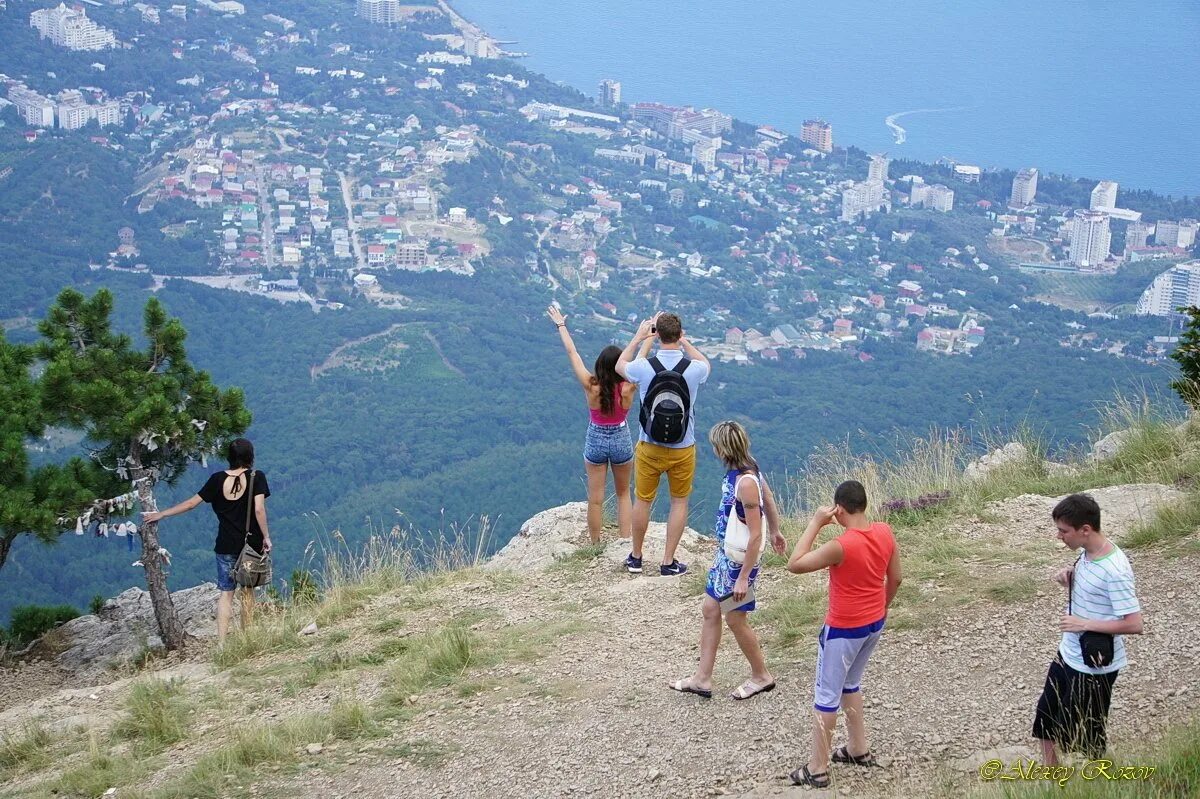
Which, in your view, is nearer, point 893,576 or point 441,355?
point 893,576

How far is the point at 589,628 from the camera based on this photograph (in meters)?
6.19

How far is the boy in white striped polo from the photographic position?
373 cm

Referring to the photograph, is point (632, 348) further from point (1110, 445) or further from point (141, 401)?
point (1110, 445)

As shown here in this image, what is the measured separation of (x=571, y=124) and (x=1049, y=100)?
38506 millimetres

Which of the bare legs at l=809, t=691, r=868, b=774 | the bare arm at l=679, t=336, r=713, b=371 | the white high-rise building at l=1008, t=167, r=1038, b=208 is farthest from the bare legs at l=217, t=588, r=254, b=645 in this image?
the white high-rise building at l=1008, t=167, r=1038, b=208

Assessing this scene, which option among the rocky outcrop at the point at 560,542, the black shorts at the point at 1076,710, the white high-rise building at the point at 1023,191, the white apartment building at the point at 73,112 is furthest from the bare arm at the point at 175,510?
the white high-rise building at the point at 1023,191

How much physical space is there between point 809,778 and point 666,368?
2477 mm

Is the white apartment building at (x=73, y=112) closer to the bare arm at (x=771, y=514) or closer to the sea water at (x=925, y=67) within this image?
the sea water at (x=925, y=67)

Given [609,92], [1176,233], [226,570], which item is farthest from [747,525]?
[609,92]

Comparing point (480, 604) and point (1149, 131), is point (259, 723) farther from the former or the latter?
point (1149, 131)

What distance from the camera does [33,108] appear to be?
59.0 metres

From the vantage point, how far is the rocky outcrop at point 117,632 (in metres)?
7.95

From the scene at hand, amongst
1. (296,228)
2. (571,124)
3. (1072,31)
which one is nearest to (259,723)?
(296,228)

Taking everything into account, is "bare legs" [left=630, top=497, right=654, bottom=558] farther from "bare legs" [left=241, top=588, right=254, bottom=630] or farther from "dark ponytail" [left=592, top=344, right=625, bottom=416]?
"bare legs" [left=241, top=588, right=254, bottom=630]
